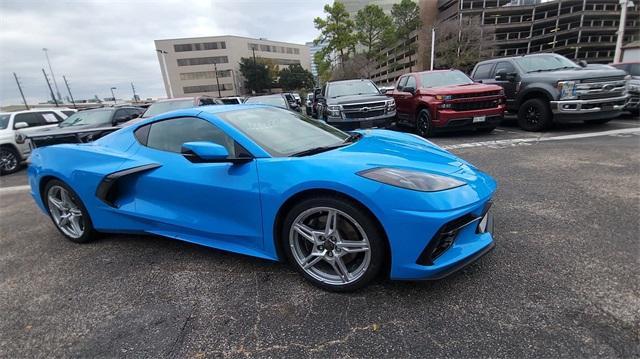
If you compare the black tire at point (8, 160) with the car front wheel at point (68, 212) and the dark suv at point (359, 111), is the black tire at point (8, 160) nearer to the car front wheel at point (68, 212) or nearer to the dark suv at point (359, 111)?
the car front wheel at point (68, 212)

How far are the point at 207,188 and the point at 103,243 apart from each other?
1.75 metres

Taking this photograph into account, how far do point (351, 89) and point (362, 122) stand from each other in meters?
1.83

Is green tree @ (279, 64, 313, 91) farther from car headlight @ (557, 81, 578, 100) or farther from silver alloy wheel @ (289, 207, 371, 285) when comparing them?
silver alloy wheel @ (289, 207, 371, 285)

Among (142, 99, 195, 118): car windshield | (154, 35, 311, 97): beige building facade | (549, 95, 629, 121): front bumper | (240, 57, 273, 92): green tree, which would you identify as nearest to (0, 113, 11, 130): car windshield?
(142, 99, 195, 118): car windshield

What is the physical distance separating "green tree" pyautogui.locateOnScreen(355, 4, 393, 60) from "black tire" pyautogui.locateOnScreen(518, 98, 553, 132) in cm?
4729

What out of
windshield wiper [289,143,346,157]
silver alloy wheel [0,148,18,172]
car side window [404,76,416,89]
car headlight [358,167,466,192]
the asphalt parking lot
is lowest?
the asphalt parking lot

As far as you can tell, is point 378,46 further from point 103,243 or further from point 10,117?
point 103,243

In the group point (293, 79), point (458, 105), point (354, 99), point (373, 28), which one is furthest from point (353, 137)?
point (293, 79)

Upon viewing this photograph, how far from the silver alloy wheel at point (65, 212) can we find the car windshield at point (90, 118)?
18.6 ft

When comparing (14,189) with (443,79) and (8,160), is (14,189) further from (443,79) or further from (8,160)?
(443,79)

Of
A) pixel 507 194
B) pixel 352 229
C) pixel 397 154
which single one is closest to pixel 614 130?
pixel 507 194

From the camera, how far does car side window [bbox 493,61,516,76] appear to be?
8375mm

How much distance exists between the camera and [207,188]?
2.42 m

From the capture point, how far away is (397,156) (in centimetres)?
233
